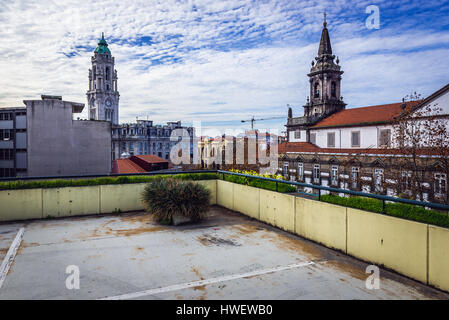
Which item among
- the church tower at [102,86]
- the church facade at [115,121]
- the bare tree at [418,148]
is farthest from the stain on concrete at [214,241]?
the church tower at [102,86]

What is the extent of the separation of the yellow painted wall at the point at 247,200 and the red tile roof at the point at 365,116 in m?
30.6

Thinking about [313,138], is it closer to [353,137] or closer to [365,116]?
[353,137]

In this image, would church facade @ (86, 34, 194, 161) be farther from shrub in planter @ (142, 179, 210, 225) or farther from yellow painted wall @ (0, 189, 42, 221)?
shrub in planter @ (142, 179, 210, 225)

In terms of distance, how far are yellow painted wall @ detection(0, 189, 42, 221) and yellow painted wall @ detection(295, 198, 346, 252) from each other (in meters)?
9.69

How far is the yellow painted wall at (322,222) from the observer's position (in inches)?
316

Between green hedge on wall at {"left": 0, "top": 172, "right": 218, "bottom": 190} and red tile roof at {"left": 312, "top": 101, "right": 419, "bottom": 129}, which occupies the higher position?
red tile roof at {"left": 312, "top": 101, "right": 419, "bottom": 129}

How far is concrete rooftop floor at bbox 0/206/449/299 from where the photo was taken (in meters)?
5.70

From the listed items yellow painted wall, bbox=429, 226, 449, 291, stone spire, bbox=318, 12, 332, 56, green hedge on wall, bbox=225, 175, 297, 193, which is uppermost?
stone spire, bbox=318, 12, 332, 56

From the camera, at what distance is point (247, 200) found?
12344 millimetres

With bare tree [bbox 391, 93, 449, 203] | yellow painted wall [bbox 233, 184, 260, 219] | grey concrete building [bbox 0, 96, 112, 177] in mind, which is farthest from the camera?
grey concrete building [bbox 0, 96, 112, 177]

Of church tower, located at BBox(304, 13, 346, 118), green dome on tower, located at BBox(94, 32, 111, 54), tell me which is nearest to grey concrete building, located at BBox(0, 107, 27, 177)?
church tower, located at BBox(304, 13, 346, 118)

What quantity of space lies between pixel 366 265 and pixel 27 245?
8902 millimetres

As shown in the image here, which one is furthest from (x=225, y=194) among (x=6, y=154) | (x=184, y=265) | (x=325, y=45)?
(x=325, y=45)

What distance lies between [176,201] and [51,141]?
1835cm
